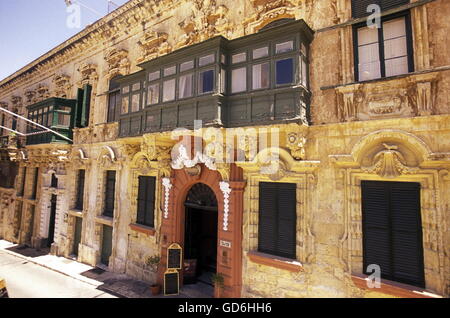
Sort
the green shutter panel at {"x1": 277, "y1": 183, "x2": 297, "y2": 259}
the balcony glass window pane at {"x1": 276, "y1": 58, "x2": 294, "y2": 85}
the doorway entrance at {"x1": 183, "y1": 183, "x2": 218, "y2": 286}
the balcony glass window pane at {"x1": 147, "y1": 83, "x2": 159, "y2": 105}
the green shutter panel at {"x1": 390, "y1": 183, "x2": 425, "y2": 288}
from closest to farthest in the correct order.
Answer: the green shutter panel at {"x1": 390, "y1": 183, "x2": 425, "y2": 288} < the balcony glass window pane at {"x1": 276, "y1": 58, "x2": 294, "y2": 85} < the green shutter panel at {"x1": 277, "y1": 183, "x2": 297, "y2": 259} < the doorway entrance at {"x1": 183, "y1": 183, "x2": 218, "y2": 286} < the balcony glass window pane at {"x1": 147, "y1": 83, "x2": 159, "y2": 105}

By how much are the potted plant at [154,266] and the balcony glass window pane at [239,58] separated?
319 inches

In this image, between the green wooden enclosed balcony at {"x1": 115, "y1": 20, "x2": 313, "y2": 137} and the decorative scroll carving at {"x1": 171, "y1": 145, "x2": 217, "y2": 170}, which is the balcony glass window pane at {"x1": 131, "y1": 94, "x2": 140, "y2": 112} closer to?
the green wooden enclosed balcony at {"x1": 115, "y1": 20, "x2": 313, "y2": 137}

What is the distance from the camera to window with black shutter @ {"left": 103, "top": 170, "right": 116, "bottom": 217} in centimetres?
1295

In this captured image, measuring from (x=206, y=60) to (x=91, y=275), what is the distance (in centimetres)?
1092

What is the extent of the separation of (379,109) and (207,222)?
821 cm

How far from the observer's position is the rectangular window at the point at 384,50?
6.52m

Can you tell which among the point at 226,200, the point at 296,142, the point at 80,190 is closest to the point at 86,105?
the point at 80,190

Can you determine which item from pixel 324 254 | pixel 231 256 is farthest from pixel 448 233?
pixel 231 256

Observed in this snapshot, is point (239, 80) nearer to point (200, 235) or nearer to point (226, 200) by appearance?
point (226, 200)

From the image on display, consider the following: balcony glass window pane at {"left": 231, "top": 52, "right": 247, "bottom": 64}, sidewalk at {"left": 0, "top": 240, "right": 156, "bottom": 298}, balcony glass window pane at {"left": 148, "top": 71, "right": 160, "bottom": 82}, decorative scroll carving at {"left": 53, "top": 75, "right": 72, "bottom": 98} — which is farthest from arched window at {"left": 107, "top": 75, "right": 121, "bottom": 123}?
sidewalk at {"left": 0, "top": 240, "right": 156, "bottom": 298}

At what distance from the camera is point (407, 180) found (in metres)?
6.04

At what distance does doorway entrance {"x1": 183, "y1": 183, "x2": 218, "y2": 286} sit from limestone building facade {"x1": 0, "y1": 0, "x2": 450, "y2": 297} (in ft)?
0.21

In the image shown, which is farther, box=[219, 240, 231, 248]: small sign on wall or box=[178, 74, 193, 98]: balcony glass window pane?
box=[178, 74, 193, 98]: balcony glass window pane

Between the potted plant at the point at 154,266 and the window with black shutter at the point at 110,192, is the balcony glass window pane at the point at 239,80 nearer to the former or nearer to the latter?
the potted plant at the point at 154,266
